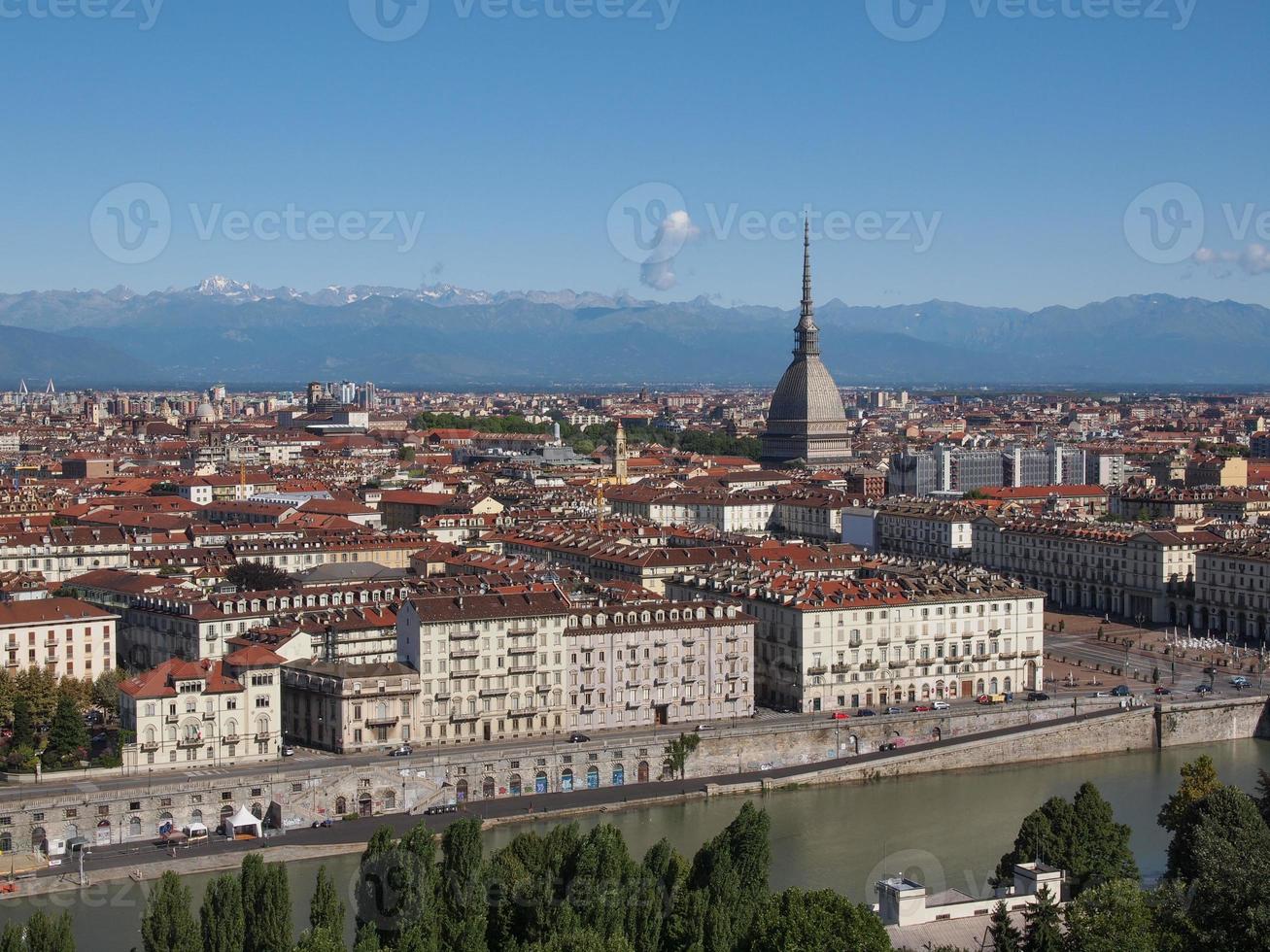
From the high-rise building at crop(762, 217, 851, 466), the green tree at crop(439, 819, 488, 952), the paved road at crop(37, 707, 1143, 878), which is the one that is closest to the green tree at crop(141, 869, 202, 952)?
the green tree at crop(439, 819, 488, 952)

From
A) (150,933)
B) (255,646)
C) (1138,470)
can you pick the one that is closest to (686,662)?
(255,646)

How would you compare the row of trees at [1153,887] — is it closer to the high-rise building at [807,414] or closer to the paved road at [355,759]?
the paved road at [355,759]

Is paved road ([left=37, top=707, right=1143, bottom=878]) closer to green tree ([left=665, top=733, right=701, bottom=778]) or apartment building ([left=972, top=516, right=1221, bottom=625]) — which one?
green tree ([left=665, top=733, right=701, bottom=778])

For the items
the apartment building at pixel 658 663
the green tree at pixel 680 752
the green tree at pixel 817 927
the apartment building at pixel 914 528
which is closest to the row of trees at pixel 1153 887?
the green tree at pixel 817 927

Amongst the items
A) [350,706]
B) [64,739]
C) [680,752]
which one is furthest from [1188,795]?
[64,739]

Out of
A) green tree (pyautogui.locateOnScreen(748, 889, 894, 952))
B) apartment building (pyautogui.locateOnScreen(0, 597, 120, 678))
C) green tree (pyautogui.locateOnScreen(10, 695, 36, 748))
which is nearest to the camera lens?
green tree (pyautogui.locateOnScreen(748, 889, 894, 952))

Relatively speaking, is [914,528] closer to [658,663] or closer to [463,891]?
[658,663]

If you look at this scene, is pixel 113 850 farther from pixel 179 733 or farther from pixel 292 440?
pixel 292 440
